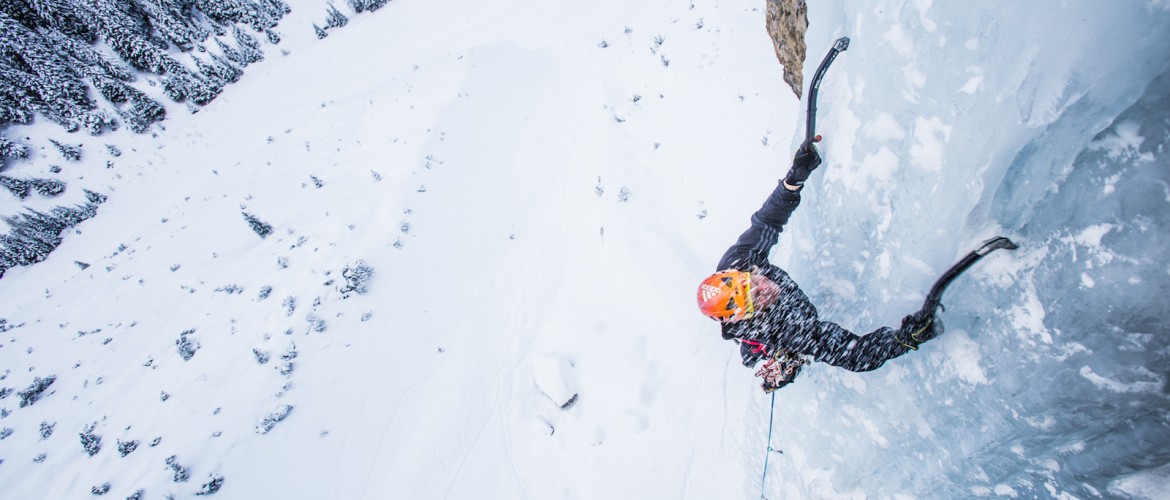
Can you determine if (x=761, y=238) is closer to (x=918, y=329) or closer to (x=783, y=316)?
(x=783, y=316)

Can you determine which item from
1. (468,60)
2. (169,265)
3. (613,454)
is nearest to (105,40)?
(169,265)

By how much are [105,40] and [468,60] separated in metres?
24.1

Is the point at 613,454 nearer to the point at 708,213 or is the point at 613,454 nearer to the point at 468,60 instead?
the point at 708,213

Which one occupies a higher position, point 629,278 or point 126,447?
point 629,278

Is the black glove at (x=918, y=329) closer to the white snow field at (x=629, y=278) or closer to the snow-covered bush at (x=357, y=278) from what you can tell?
the white snow field at (x=629, y=278)

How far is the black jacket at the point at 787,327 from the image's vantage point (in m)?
2.83

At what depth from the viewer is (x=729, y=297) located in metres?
2.95

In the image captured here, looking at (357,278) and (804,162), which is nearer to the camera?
(804,162)

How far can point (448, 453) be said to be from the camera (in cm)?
538

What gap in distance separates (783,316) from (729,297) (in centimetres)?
46

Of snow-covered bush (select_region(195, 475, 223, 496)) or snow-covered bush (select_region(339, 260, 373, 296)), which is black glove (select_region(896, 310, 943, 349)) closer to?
snow-covered bush (select_region(339, 260, 373, 296))

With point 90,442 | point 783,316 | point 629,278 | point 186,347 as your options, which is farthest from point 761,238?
point 90,442

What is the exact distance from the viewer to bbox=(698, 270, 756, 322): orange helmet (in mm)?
2936

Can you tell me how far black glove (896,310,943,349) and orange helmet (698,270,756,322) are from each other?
2.93ft
